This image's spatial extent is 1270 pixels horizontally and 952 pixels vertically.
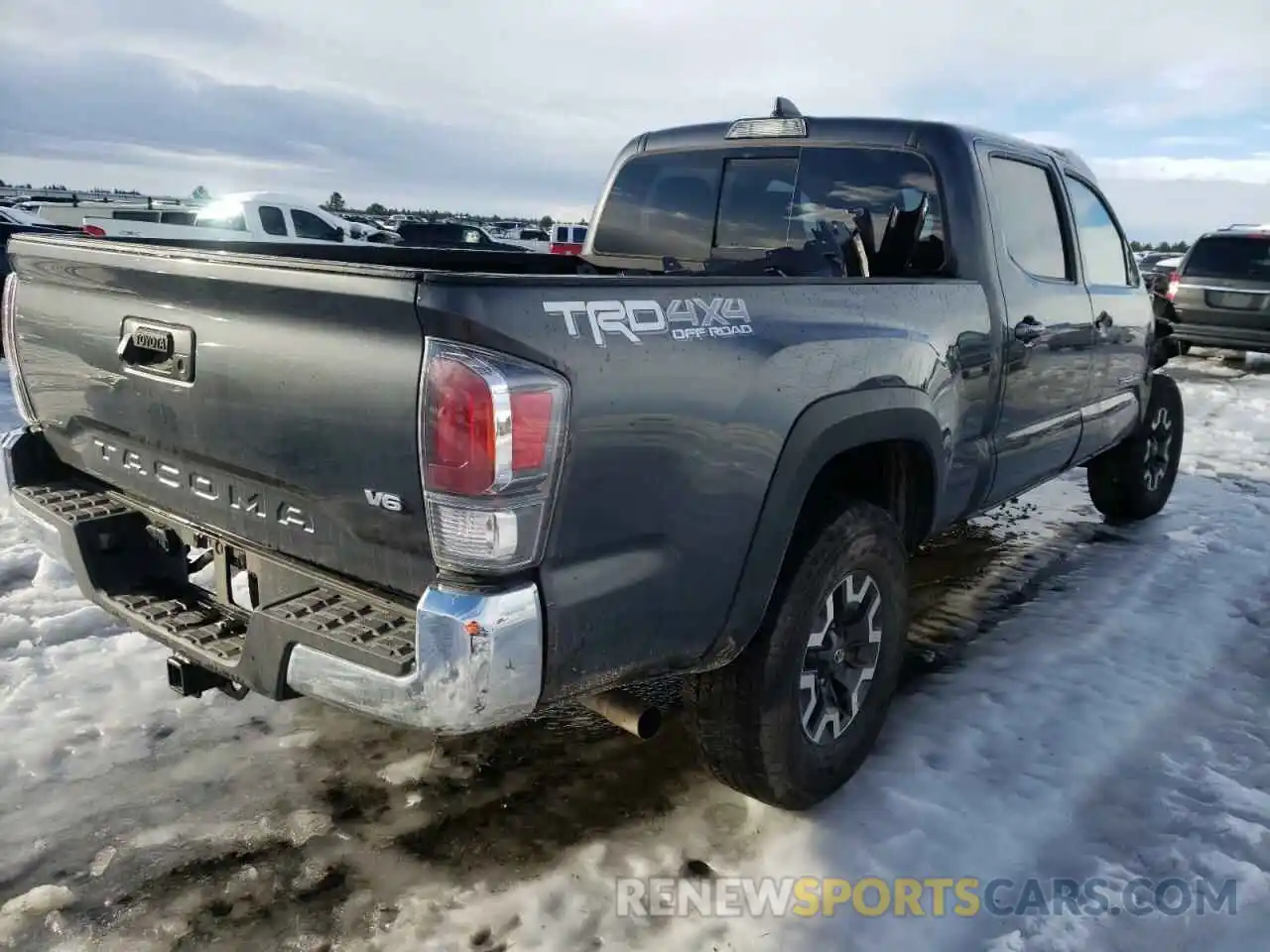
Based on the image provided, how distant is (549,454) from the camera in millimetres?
1931

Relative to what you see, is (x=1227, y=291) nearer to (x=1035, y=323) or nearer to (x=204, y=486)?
(x=1035, y=323)

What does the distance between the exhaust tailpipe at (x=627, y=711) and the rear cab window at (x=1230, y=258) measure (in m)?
12.7

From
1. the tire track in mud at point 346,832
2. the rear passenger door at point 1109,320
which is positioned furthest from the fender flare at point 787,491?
the rear passenger door at point 1109,320

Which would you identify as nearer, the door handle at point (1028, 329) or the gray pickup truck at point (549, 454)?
the gray pickup truck at point (549, 454)

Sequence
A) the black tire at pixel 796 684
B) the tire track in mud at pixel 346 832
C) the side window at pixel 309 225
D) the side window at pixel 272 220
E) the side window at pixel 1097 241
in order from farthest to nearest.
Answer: the side window at pixel 309 225, the side window at pixel 272 220, the side window at pixel 1097 241, the black tire at pixel 796 684, the tire track in mud at pixel 346 832

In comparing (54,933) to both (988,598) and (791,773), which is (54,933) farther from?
(988,598)

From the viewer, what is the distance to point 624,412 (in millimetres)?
2062

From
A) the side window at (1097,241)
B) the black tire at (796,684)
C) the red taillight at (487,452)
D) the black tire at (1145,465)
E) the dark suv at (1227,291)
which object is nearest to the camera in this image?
the red taillight at (487,452)

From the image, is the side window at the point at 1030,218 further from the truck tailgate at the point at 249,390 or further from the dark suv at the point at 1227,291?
the dark suv at the point at 1227,291

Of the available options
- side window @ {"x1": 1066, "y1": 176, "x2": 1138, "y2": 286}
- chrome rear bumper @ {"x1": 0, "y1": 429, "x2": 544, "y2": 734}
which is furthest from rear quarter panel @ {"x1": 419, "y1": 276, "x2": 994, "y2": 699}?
side window @ {"x1": 1066, "y1": 176, "x2": 1138, "y2": 286}

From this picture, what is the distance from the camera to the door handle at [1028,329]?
3.76 m

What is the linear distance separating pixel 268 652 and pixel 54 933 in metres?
0.94

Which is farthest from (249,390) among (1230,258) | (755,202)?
(1230,258)

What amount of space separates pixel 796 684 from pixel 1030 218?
2468mm
